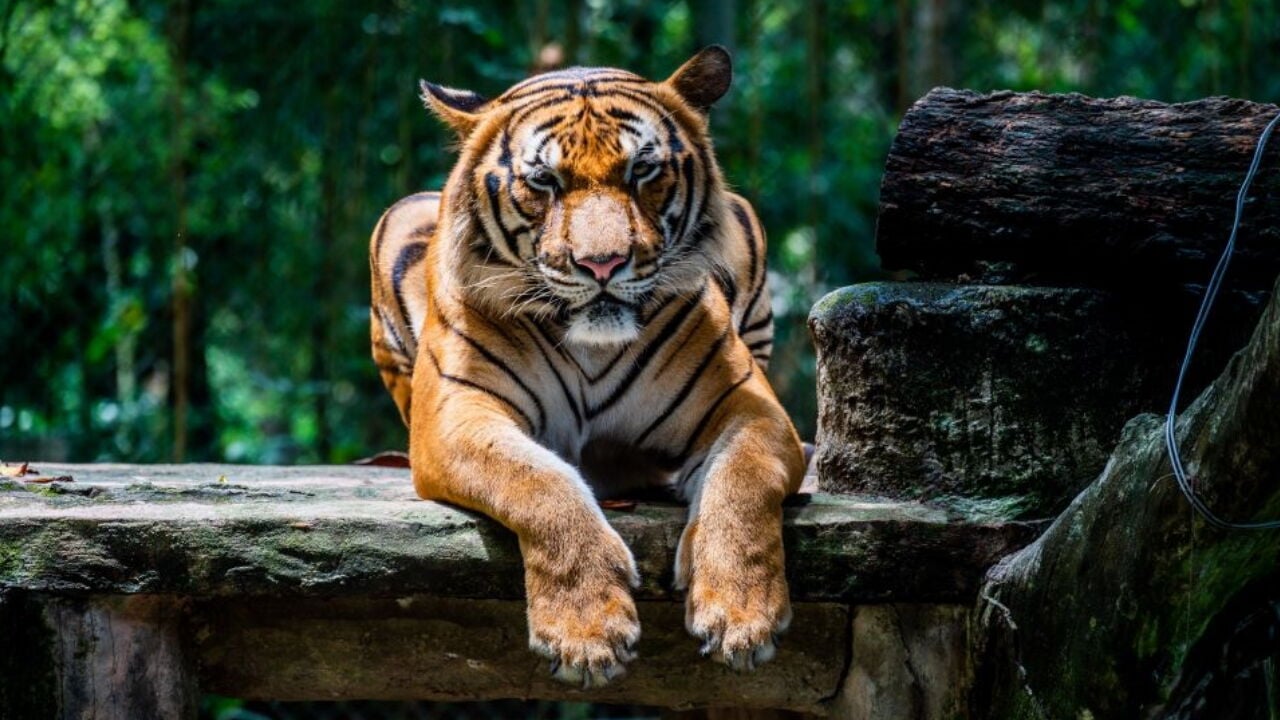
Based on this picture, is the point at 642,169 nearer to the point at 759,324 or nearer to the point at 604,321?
the point at 604,321

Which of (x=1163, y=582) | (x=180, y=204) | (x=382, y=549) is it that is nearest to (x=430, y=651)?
(x=382, y=549)

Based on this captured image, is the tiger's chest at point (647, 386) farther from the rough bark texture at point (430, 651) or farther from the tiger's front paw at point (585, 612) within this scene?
the tiger's front paw at point (585, 612)

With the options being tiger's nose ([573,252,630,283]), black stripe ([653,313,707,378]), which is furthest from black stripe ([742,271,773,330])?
tiger's nose ([573,252,630,283])

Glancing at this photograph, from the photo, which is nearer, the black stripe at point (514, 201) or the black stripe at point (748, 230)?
the black stripe at point (514, 201)

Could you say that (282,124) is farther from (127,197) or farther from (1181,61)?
(1181,61)

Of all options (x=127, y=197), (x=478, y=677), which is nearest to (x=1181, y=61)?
(x=127, y=197)

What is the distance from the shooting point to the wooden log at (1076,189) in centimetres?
266

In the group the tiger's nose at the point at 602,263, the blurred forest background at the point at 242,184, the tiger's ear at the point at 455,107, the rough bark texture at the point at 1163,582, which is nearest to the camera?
the rough bark texture at the point at 1163,582

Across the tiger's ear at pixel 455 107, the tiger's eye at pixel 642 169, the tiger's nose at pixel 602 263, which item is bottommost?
the tiger's nose at pixel 602 263

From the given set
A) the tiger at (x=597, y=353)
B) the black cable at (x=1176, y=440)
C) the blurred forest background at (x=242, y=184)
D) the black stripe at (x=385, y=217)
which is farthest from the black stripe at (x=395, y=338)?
the black cable at (x=1176, y=440)

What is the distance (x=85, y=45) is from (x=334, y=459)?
2272mm

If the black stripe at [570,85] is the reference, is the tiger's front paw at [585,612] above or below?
below

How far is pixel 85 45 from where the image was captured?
21.6ft

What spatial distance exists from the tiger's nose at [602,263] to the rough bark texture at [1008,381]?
0.51 m
